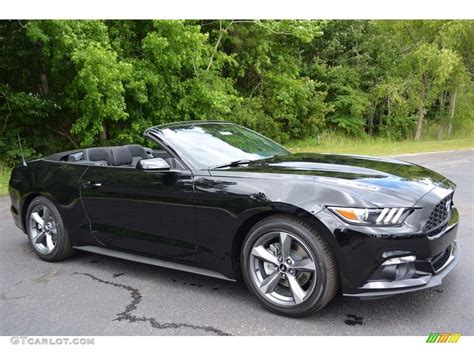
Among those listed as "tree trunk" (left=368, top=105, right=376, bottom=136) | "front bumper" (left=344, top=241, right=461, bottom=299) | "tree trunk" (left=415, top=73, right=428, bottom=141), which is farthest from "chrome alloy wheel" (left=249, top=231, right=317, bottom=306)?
"tree trunk" (left=415, top=73, right=428, bottom=141)

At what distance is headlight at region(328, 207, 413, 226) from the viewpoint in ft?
9.87

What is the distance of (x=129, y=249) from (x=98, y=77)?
8806mm

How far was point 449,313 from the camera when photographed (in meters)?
3.26

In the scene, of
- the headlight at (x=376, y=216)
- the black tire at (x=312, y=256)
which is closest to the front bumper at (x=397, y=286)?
the black tire at (x=312, y=256)

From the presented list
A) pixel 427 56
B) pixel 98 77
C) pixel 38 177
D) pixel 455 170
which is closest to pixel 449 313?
pixel 38 177

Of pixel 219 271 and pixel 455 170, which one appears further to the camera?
pixel 455 170

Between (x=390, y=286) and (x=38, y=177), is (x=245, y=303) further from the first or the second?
(x=38, y=177)

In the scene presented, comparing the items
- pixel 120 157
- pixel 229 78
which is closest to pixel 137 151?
pixel 120 157

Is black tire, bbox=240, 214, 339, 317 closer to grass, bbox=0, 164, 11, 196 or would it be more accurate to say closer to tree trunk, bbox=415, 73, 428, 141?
grass, bbox=0, 164, 11, 196

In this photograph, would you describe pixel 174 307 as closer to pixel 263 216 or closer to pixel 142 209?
pixel 142 209

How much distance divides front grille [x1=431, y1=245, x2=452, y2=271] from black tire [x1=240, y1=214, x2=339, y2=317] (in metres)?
0.70

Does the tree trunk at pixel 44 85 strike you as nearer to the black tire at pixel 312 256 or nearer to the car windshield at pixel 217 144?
the car windshield at pixel 217 144

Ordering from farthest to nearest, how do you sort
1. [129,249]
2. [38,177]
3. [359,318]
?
[38,177]
[129,249]
[359,318]
